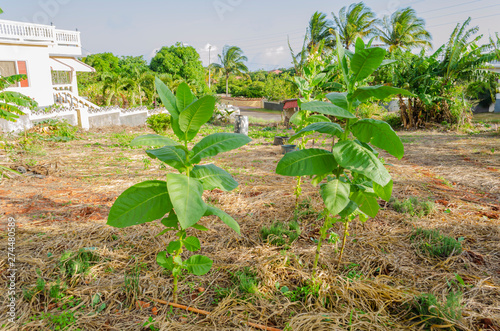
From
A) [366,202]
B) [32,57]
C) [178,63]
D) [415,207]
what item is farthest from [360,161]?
[178,63]

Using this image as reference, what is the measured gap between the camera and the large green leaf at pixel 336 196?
1.74 m

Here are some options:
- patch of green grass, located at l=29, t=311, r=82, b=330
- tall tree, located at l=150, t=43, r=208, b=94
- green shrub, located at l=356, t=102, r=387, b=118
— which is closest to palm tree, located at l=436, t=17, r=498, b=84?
green shrub, located at l=356, t=102, r=387, b=118

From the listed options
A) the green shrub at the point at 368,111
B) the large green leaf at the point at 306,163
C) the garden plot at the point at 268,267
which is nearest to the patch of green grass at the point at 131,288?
the garden plot at the point at 268,267

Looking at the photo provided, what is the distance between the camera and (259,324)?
1.89 metres

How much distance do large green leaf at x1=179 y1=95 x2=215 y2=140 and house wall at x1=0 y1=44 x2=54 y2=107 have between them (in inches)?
600

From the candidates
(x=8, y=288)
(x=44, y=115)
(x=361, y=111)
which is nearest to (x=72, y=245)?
(x=8, y=288)

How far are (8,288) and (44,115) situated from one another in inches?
411

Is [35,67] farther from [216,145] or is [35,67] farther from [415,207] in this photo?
[415,207]

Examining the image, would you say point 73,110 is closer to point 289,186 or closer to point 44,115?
point 44,115

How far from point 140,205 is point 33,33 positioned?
56.8 ft

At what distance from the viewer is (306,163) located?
6.17 ft

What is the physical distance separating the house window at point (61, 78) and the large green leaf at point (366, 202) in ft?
66.8

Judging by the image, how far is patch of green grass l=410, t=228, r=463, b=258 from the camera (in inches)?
105

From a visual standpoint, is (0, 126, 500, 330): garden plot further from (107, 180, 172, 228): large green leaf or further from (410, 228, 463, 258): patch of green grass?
(107, 180, 172, 228): large green leaf
